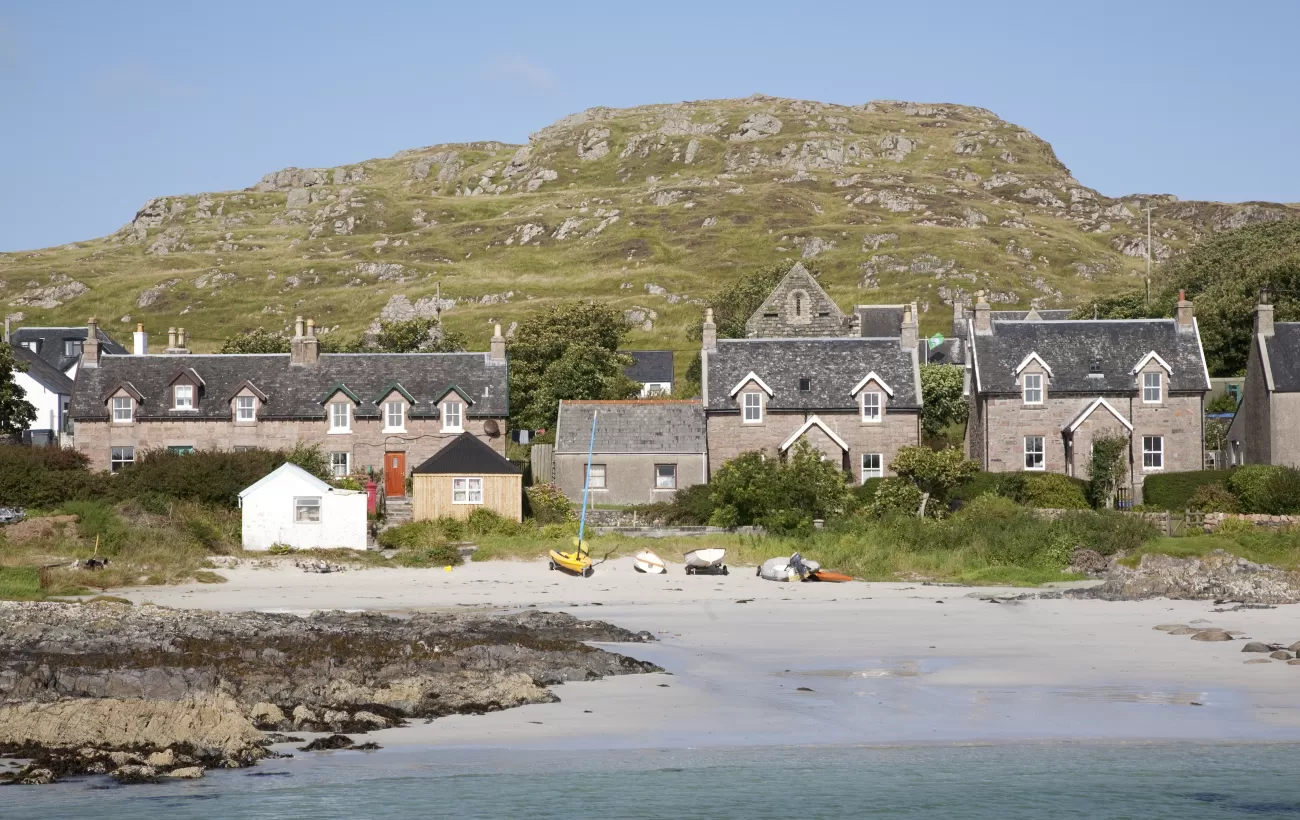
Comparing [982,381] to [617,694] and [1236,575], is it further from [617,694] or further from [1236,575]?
[617,694]

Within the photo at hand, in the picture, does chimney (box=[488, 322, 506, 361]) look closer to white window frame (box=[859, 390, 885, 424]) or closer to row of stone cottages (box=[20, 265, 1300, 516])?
row of stone cottages (box=[20, 265, 1300, 516])

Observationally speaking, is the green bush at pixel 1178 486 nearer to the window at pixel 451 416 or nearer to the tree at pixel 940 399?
the tree at pixel 940 399

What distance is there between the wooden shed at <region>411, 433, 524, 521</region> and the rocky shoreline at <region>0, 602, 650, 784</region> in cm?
1886

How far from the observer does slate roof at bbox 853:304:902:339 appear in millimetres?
96000

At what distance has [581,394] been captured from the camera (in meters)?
75.8

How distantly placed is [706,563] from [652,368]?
69823mm

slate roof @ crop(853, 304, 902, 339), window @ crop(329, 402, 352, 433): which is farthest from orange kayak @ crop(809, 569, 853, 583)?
slate roof @ crop(853, 304, 902, 339)

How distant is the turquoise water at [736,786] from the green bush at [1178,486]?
3233 centimetres

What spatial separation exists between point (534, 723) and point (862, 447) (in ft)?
132

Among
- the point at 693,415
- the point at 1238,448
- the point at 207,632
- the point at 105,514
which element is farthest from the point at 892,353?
the point at 207,632

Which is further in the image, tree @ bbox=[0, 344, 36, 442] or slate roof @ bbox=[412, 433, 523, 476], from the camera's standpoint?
tree @ bbox=[0, 344, 36, 442]

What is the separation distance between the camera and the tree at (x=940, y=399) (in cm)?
7362

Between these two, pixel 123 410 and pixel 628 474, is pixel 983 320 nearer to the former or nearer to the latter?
pixel 628 474

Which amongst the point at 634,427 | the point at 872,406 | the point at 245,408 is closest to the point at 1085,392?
the point at 872,406
